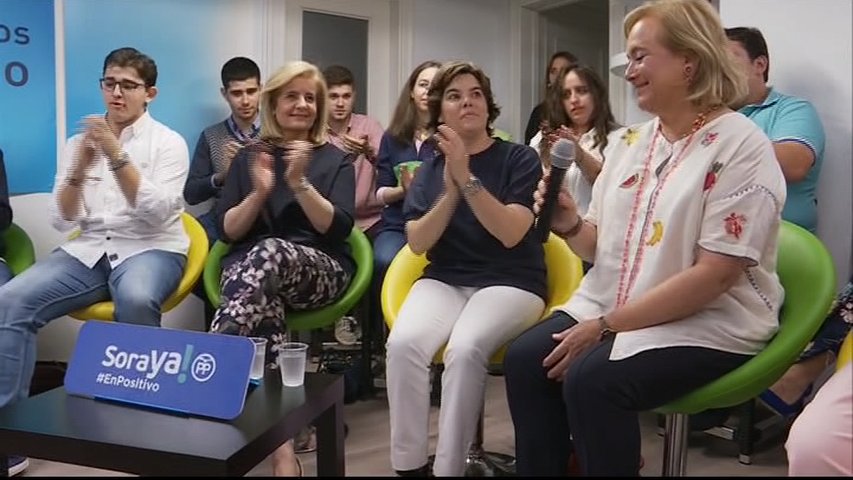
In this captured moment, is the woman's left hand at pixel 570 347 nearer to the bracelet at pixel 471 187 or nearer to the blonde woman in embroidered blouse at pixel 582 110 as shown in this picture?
the bracelet at pixel 471 187

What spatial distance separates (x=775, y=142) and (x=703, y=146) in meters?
0.62

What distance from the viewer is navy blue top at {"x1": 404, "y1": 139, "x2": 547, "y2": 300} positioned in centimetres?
188

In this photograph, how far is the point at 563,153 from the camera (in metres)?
1.49

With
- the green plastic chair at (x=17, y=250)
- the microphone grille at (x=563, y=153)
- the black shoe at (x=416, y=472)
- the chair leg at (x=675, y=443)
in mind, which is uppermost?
the microphone grille at (x=563, y=153)

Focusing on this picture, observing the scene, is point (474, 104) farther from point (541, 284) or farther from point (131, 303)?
point (131, 303)

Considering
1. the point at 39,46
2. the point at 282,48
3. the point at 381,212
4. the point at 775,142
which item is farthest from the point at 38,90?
the point at 775,142

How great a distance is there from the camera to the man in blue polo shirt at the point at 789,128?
1880 millimetres

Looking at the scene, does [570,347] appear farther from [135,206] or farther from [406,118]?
[406,118]

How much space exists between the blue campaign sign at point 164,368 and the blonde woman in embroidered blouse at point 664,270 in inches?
22.3

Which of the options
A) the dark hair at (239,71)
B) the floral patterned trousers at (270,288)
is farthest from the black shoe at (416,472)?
the dark hair at (239,71)

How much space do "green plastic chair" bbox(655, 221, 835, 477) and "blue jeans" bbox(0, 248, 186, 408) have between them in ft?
4.79

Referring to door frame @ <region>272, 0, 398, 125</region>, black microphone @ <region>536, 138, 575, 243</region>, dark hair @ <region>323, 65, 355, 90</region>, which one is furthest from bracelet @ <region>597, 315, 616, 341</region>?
door frame @ <region>272, 0, 398, 125</region>

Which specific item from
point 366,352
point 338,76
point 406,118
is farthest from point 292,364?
point 338,76

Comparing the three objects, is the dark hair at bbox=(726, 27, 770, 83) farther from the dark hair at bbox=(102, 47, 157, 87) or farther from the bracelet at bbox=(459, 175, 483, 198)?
the dark hair at bbox=(102, 47, 157, 87)
